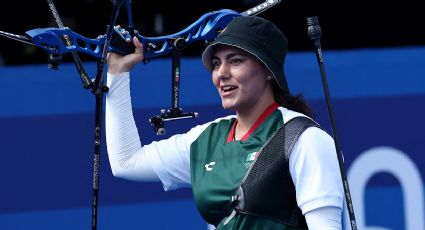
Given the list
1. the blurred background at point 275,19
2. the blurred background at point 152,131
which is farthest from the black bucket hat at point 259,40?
the blurred background at point 275,19

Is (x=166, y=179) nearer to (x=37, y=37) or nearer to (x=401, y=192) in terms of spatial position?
(x=37, y=37)

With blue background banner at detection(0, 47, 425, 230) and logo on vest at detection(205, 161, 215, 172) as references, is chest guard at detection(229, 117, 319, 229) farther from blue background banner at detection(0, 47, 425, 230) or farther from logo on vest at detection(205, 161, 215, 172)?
blue background banner at detection(0, 47, 425, 230)

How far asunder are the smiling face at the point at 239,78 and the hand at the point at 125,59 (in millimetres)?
303

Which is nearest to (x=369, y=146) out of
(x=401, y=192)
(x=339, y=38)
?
(x=401, y=192)

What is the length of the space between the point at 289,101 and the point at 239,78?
21cm

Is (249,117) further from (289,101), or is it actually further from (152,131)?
(152,131)

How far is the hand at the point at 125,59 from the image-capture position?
11.3ft

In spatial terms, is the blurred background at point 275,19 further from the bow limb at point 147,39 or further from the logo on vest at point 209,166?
the logo on vest at point 209,166

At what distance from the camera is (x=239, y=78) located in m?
3.21

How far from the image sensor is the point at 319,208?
2994 mm

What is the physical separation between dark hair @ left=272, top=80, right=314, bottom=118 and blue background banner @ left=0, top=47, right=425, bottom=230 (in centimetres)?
193

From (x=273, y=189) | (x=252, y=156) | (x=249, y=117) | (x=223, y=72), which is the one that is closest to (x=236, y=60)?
(x=223, y=72)

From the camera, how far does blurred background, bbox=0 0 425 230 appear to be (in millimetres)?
5094

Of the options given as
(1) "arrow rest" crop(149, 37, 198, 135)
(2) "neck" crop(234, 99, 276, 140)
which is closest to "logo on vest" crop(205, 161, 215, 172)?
(2) "neck" crop(234, 99, 276, 140)
